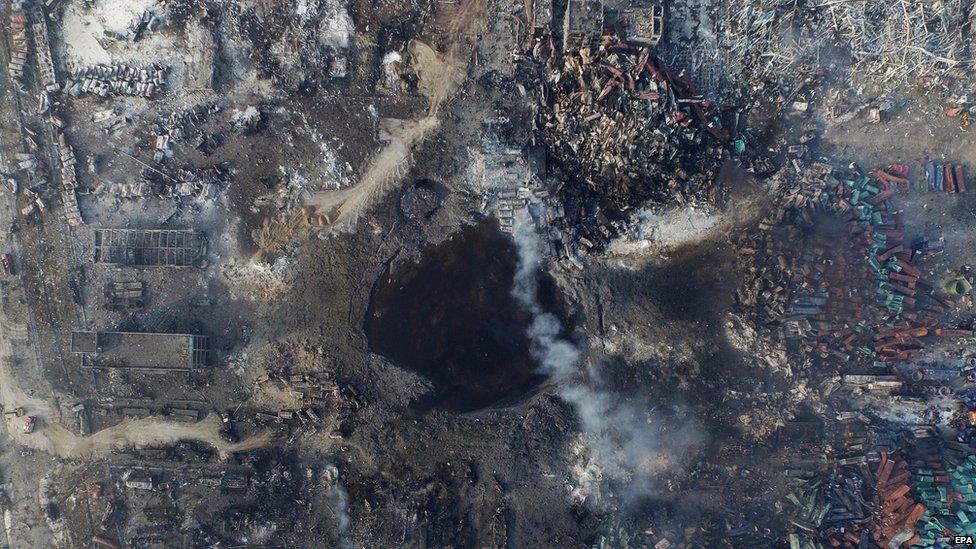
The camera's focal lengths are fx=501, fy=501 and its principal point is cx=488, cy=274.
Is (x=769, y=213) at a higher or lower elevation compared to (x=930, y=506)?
higher

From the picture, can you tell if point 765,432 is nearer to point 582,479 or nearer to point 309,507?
point 582,479

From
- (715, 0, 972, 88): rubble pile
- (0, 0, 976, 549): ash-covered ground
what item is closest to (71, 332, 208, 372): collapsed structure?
(0, 0, 976, 549): ash-covered ground

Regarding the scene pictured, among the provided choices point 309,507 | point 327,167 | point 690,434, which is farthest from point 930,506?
point 327,167

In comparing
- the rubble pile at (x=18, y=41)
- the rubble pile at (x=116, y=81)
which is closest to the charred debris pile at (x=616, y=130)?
the rubble pile at (x=116, y=81)

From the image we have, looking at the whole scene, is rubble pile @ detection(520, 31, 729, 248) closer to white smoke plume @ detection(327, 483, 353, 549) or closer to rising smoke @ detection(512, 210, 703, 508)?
rising smoke @ detection(512, 210, 703, 508)

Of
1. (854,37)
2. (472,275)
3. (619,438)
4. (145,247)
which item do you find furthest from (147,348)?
(854,37)
